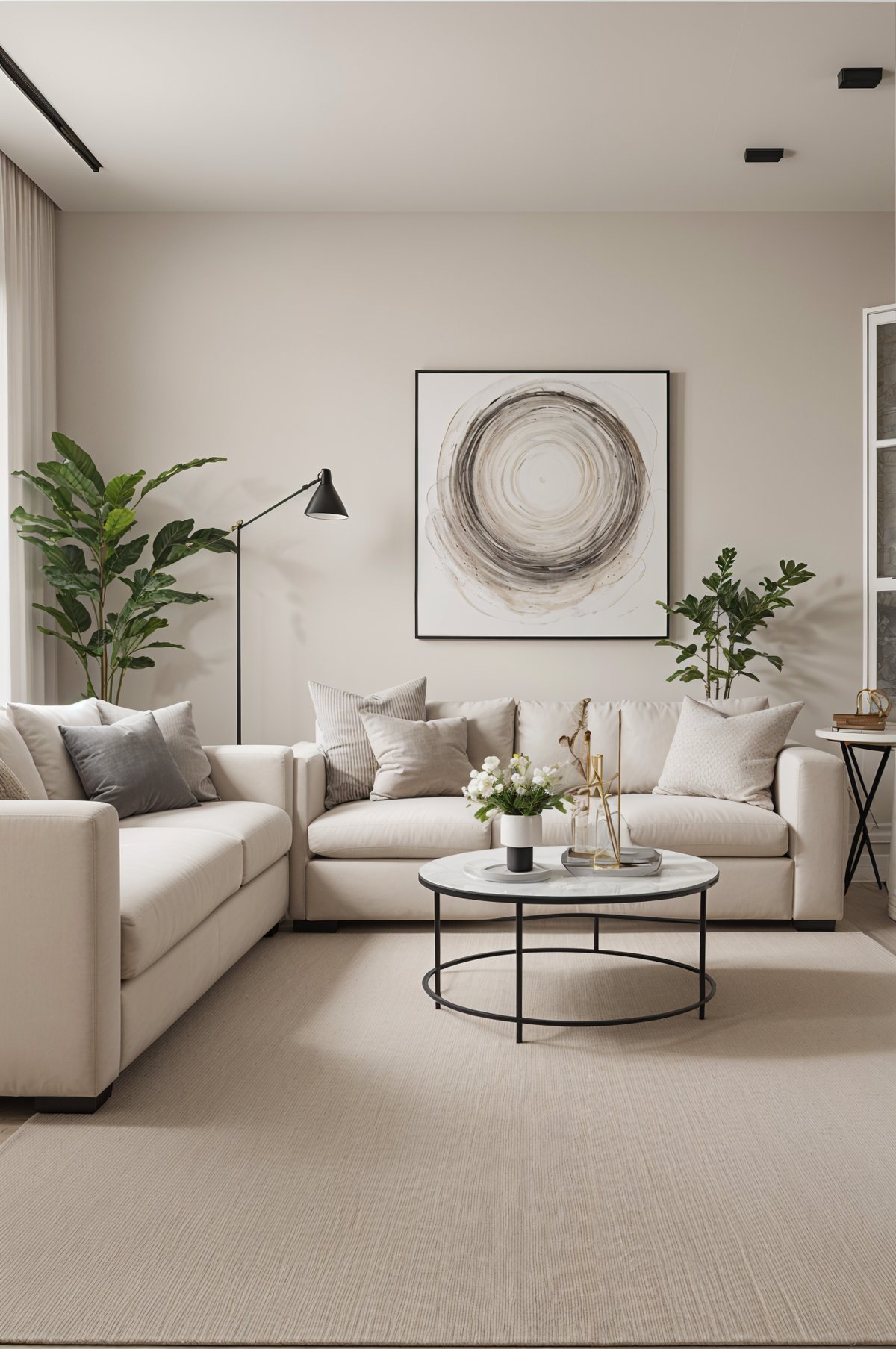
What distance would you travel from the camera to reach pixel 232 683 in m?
4.95

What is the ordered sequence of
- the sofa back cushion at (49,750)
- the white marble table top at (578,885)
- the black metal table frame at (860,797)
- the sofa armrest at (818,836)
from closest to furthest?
1. the white marble table top at (578,885)
2. the sofa back cushion at (49,750)
3. the sofa armrest at (818,836)
4. the black metal table frame at (860,797)

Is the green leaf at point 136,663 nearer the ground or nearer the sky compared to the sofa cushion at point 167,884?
nearer the sky

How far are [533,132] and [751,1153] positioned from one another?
3.75 metres

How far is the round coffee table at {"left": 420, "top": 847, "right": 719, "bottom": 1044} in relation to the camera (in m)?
2.60

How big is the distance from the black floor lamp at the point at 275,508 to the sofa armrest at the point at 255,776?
2.45 ft

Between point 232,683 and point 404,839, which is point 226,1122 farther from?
point 232,683

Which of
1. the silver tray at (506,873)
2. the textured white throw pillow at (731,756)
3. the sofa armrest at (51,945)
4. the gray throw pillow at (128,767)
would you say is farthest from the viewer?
the textured white throw pillow at (731,756)

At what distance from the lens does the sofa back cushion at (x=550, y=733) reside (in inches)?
170

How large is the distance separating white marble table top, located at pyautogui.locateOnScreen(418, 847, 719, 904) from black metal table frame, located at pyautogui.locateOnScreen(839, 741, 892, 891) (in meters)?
1.58

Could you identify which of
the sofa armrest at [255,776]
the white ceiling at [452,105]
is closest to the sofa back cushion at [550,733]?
the sofa armrest at [255,776]

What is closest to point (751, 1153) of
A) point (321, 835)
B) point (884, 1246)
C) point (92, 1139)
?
point (884, 1246)

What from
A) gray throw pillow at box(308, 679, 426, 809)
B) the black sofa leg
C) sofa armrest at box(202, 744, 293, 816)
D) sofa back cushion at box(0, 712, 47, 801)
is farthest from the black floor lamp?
the black sofa leg

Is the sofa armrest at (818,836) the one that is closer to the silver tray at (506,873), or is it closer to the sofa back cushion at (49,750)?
the silver tray at (506,873)

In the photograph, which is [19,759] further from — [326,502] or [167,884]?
[326,502]
